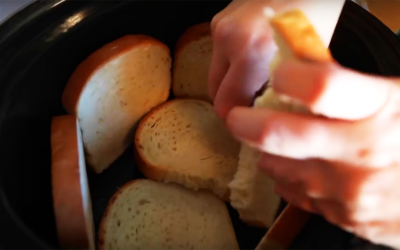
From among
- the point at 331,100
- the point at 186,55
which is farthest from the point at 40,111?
the point at 331,100

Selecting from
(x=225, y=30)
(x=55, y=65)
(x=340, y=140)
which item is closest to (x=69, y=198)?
(x=55, y=65)

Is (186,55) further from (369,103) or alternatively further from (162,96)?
(369,103)

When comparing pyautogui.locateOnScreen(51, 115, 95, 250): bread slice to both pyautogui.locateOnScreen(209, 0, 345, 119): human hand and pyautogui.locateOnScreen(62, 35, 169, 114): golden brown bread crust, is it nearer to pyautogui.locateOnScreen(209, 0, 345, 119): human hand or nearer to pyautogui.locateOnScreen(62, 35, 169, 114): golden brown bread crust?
pyautogui.locateOnScreen(62, 35, 169, 114): golden brown bread crust

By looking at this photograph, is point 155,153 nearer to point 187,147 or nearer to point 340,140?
point 187,147

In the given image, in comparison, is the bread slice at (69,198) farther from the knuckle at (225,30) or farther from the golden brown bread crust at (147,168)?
the knuckle at (225,30)

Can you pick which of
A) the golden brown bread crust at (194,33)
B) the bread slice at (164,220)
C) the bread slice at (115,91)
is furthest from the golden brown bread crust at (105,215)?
the golden brown bread crust at (194,33)
